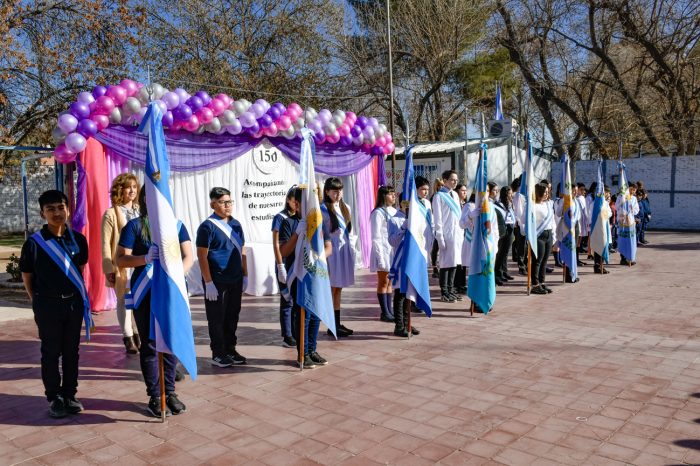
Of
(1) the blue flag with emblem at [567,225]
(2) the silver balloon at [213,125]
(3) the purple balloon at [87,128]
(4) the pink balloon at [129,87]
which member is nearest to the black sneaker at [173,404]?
(3) the purple balloon at [87,128]

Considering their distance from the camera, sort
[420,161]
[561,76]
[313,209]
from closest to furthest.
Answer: [313,209] → [420,161] → [561,76]

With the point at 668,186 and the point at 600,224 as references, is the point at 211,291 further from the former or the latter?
the point at 668,186

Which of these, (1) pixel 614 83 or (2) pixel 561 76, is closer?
(1) pixel 614 83

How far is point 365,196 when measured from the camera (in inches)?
494

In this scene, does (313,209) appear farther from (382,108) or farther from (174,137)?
(382,108)

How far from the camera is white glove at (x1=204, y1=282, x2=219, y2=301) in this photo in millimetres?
5359

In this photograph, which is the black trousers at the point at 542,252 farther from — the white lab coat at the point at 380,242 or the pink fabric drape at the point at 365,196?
the pink fabric drape at the point at 365,196

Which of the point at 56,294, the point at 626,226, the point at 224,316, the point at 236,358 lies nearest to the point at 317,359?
the point at 236,358

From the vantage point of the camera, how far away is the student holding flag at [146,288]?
4.41 metres

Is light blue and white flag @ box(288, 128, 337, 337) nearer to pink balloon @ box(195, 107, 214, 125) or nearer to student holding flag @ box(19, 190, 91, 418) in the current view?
student holding flag @ box(19, 190, 91, 418)

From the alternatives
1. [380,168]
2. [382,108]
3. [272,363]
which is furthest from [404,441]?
[382,108]

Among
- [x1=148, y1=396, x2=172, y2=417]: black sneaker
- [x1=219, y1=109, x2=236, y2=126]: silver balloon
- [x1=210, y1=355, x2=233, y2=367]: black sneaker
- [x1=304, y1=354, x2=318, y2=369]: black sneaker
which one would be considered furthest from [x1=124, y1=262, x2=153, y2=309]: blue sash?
[x1=219, y1=109, x2=236, y2=126]: silver balloon

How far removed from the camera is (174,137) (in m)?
9.21

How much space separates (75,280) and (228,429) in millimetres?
1603
